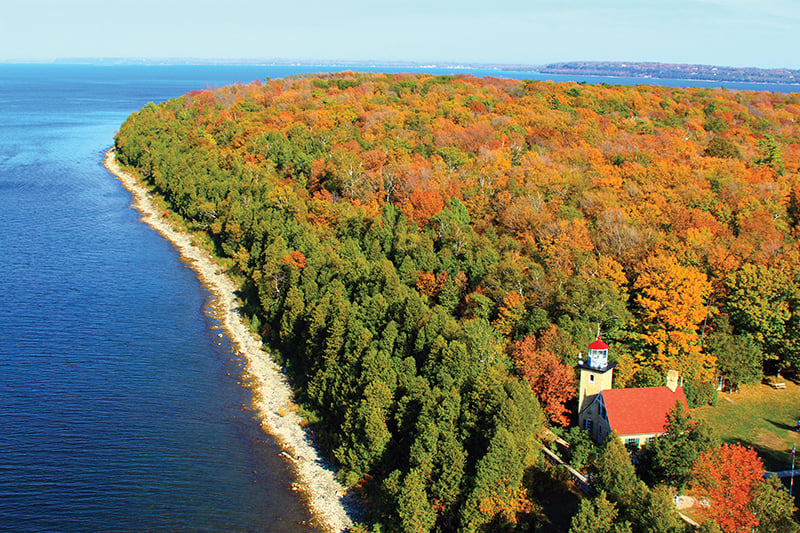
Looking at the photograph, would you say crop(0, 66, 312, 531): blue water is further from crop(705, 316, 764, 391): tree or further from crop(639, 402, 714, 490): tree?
crop(705, 316, 764, 391): tree

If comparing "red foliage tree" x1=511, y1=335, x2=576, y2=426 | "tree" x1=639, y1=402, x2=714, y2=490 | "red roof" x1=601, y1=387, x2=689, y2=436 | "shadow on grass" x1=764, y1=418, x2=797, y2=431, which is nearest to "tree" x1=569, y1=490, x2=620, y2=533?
"tree" x1=639, y1=402, x2=714, y2=490

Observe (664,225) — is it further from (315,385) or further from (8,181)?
(8,181)

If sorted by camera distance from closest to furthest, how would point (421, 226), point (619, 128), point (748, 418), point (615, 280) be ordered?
point (748, 418), point (615, 280), point (421, 226), point (619, 128)

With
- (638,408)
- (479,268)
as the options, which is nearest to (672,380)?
(638,408)

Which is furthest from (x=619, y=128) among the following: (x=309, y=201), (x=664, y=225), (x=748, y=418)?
(x=748, y=418)

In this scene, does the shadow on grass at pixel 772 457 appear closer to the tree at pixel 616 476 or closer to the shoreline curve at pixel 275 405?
the tree at pixel 616 476

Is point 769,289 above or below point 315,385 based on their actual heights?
above
